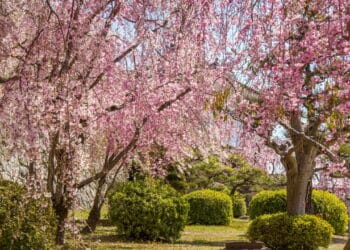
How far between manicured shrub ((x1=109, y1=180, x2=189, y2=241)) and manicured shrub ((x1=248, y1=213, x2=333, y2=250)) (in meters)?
2.00

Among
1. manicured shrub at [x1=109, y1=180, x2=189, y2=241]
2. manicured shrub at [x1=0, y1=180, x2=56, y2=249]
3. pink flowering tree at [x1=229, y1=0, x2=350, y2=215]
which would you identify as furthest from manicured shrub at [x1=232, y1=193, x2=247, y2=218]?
manicured shrub at [x1=0, y1=180, x2=56, y2=249]

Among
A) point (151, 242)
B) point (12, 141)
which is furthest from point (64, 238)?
point (151, 242)

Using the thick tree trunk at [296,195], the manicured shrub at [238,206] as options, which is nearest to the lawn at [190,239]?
the thick tree trunk at [296,195]

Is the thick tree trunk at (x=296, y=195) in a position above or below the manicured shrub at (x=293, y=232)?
above

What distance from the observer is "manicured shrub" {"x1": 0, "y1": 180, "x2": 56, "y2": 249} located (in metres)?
5.89

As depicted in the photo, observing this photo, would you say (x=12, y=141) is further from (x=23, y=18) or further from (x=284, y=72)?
(x=284, y=72)

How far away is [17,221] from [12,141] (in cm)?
101

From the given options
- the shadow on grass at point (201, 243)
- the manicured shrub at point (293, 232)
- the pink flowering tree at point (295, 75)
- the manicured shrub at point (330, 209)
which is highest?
the pink flowering tree at point (295, 75)

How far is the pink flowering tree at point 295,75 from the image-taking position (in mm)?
4629

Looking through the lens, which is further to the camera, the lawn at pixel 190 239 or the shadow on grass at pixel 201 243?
the shadow on grass at pixel 201 243

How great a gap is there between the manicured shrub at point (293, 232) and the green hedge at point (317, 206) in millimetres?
3881

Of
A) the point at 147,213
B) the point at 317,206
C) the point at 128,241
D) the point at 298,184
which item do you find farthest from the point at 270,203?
the point at 128,241

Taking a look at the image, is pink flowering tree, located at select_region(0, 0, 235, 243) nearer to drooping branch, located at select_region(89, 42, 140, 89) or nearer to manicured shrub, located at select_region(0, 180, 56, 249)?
drooping branch, located at select_region(89, 42, 140, 89)

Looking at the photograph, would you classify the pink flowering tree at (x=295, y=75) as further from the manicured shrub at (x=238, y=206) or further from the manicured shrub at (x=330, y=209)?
the manicured shrub at (x=238, y=206)
